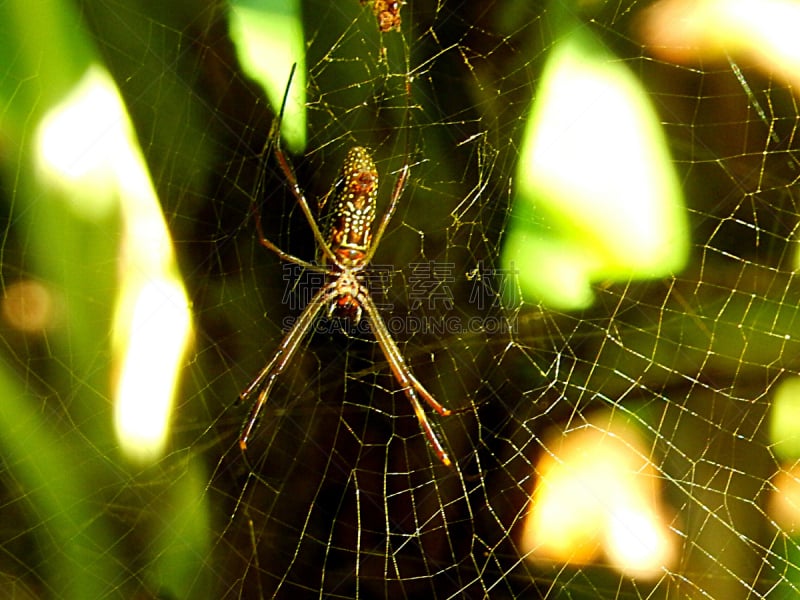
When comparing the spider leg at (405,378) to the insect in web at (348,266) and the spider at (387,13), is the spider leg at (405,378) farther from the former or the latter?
the spider at (387,13)

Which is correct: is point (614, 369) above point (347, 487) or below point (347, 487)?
above

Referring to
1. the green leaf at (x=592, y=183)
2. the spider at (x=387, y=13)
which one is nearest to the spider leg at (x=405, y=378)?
the green leaf at (x=592, y=183)

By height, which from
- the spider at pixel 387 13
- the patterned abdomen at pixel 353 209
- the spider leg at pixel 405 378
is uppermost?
the spider at pixel 387 13

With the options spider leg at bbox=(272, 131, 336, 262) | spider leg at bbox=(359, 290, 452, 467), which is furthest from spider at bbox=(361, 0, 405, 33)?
spider leg at bbox=(359, 290, 452, 467)

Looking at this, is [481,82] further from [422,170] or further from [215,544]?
[215,544]

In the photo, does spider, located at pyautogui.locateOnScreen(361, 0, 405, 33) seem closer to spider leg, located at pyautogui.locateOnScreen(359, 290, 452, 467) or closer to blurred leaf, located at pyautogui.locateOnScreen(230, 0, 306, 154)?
blurred leaf, located at pyautogui.locateOnScreen(230, 0, 306, 154)

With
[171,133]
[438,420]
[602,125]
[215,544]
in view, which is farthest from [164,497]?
[602,125]

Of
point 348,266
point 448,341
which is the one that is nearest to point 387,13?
point 348,266
